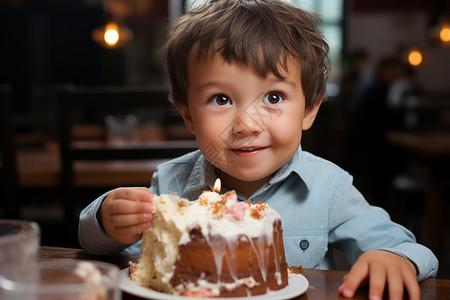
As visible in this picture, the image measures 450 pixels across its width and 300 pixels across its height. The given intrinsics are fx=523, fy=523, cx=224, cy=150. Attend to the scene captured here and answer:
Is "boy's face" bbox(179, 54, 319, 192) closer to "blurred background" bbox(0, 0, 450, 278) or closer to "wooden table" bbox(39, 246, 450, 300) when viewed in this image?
"wooden table" bbox(39, 246, 450, 300)

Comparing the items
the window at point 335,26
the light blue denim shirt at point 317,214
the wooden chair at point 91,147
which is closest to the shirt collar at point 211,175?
the light blue denim shirt at point 317,214

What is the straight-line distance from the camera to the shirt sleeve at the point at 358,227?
102 centimetres

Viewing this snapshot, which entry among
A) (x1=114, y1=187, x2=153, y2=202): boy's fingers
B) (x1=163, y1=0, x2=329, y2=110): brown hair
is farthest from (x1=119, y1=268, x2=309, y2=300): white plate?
(x1=163, y1=0, x2=329, y2=110): brown hair

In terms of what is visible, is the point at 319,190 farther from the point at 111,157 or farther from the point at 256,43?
the point at 111,157

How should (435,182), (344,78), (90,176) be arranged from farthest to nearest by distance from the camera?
(344,78) → (435,182) → (90,176)

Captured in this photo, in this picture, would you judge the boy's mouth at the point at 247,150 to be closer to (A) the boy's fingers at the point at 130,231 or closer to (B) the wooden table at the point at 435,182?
(A) the boy's fingers at the point at 130,231

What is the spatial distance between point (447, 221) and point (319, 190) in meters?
4.15

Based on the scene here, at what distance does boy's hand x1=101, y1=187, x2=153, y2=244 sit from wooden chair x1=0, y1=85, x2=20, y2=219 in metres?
1.42

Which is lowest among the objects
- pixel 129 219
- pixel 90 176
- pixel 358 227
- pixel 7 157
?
pixel 90 176

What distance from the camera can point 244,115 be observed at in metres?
0.92

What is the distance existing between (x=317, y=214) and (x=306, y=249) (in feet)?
0.26

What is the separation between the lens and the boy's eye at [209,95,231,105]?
95 cm

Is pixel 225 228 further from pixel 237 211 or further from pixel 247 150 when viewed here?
pixel 247 150

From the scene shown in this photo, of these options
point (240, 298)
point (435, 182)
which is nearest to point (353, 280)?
point (240, 298)
